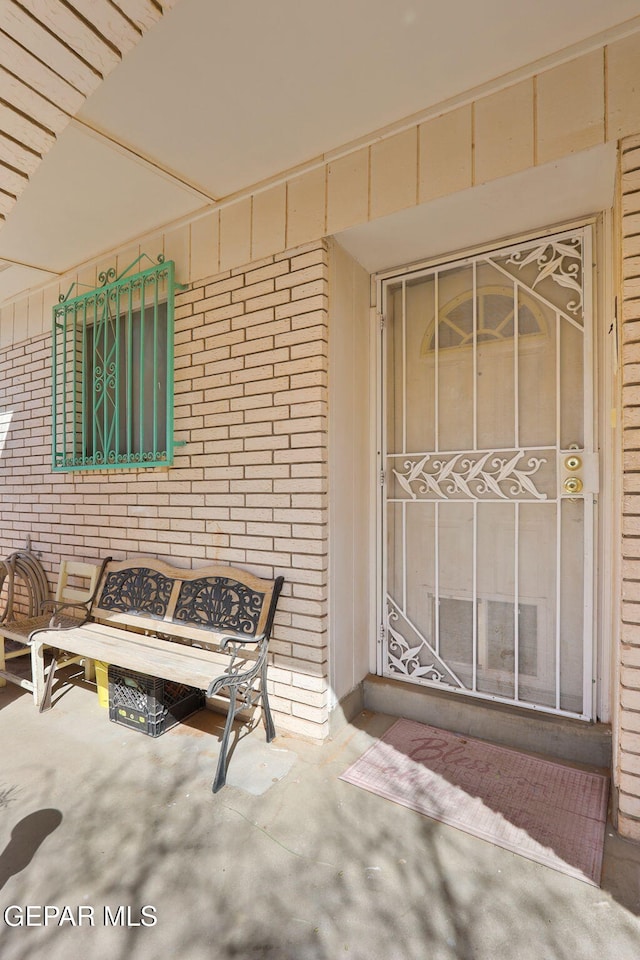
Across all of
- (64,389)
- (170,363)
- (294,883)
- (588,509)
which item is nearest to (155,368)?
(170,363)

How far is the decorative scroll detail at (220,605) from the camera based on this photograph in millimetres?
2869

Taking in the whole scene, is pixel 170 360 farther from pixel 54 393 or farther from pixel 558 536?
pixel 558 536

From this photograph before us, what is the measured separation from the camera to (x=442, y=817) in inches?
85.1

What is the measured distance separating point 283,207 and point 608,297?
1.84 meters

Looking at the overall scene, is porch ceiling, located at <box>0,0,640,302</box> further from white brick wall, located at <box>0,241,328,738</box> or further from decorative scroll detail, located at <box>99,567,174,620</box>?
decorative scroll detail, located at <box>99,567,174,620</box>

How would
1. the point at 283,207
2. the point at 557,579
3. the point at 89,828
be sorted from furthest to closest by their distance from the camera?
1. the point at 283,207
2. the point at 557,579
3. the point at 89,828

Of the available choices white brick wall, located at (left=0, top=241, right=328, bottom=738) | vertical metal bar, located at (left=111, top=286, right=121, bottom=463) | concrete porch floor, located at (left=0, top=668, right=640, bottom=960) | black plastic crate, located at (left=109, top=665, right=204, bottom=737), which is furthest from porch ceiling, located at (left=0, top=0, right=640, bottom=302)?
black plastic crate, located at (left=109, top=665, right=204, bottom=737)

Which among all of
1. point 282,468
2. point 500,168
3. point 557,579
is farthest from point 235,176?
point 557,579

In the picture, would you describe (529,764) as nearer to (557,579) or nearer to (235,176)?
(557,579)

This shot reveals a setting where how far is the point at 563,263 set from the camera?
2693mm

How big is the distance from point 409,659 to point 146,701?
161 cm

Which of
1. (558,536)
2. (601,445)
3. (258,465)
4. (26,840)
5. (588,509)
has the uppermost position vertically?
(601,445)

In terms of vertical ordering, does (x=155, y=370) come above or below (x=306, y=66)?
below

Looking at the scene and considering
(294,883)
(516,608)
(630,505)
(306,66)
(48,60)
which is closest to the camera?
(48,60)
